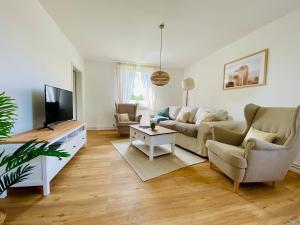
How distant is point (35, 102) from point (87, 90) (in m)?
3.01

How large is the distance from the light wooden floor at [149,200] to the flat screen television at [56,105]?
2.62 ft

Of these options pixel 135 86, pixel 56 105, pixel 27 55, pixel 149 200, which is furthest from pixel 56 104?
pixel 135 86

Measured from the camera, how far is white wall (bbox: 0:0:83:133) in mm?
1691

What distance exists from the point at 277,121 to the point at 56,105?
3217 millimetres

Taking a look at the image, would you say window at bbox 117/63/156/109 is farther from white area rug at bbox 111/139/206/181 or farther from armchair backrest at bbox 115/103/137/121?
white area rug at bbox 111/139/206/181

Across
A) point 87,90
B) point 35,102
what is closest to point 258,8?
point 35,102

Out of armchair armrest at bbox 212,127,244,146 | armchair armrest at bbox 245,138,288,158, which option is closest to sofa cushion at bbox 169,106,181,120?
armchair armrest at bbox 212,127,244,146

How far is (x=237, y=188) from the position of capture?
189 centimetres

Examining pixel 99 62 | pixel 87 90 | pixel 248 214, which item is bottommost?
pixel 248 214

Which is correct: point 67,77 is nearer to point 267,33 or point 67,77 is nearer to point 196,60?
point 196,60

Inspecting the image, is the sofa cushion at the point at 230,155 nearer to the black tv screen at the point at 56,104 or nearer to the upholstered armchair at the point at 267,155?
the upholstered armchair at the point at 267,155

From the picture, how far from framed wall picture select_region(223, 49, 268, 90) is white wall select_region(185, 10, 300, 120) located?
0.09 meters

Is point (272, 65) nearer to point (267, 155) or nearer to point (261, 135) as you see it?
point (261, 135)

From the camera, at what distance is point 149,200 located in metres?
1.67
